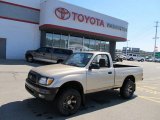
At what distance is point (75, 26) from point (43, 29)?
3727 mm

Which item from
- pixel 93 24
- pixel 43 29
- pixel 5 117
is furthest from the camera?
pixel 93 24

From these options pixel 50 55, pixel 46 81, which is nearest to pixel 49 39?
pixel 50 55

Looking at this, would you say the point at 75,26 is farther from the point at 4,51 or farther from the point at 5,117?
the point at 5,117

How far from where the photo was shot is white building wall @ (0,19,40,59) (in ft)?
71.2

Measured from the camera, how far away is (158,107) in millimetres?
7516

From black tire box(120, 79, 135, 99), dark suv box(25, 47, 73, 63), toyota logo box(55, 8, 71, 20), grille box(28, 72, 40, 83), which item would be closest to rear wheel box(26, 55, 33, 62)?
dark suv box(25, 47, 73, 63)

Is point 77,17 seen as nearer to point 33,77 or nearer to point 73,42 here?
point 73,42

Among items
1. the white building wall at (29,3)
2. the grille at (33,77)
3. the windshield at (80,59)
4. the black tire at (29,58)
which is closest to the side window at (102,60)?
the windshield at (80,59)

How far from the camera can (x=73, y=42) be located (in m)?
28.3

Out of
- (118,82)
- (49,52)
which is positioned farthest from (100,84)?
(49,52)

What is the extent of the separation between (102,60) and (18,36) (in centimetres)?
1706

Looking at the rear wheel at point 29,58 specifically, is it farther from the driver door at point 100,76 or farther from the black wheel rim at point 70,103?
the black wheel rim at point 70,103

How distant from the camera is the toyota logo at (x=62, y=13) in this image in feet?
73.7

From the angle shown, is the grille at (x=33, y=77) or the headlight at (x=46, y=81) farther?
the grille at (x=33, y=77)
